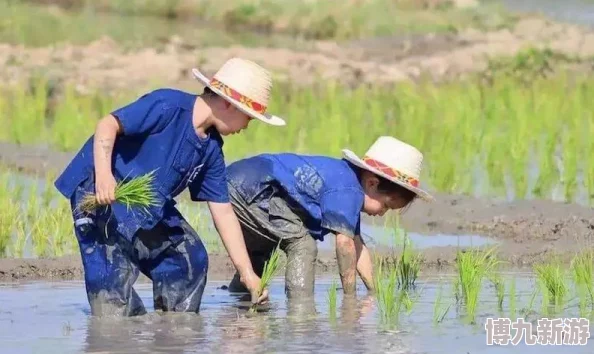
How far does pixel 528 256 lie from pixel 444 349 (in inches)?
92.0

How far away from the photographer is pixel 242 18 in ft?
78.5

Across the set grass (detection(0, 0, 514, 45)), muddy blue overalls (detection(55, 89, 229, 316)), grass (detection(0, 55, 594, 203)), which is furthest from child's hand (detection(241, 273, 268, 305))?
grass (detection(0, 0, 514, 45))

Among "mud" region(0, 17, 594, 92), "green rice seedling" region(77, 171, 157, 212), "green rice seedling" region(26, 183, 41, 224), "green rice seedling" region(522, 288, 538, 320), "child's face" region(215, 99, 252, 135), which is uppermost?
"mud" region(0, 17, 594, 92)

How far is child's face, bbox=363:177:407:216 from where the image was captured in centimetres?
579

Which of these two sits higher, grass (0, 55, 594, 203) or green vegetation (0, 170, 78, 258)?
grass (0, 55, 594, 203)

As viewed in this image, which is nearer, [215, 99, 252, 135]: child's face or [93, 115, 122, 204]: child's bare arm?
[93, 115, 122, 204]: child's bare arm

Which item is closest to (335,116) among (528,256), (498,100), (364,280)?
(498,100)

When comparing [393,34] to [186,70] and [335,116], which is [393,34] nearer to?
[186,70]

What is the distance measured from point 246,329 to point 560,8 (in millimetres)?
20385

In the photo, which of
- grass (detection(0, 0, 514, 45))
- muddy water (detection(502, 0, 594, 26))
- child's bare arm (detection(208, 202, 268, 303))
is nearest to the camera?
child's bare arm (detection(208, 202, 268, 303))

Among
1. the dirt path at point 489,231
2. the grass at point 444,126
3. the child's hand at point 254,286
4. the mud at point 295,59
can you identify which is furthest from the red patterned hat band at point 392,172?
the mud at point 295,59

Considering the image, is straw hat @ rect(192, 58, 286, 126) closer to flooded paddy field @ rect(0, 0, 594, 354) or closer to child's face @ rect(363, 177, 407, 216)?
child's face @ rect(363, 177, 407, 216)

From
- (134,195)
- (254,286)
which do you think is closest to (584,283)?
(254,286)

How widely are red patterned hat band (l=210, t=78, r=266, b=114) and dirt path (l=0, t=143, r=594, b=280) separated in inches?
76.3
